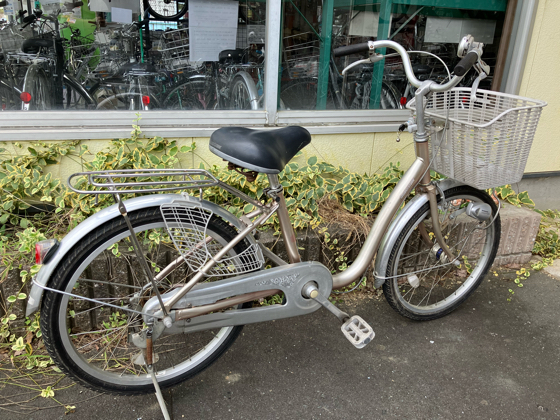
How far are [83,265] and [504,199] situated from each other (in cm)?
325

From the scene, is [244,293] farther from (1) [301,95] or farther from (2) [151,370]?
(1) [301,95]

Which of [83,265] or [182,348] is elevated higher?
[83,265]

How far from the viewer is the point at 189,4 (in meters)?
3.12

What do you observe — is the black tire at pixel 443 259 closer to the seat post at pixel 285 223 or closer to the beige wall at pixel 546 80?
the seat post at pixel 285 223

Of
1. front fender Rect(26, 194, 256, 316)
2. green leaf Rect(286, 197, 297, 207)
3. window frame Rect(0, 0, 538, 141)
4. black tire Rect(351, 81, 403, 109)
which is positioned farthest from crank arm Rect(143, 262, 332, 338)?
black tire Rect(351, 81, 403, 109)

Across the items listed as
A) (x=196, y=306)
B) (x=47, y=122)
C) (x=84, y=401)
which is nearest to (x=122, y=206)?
(x=196, y=306)

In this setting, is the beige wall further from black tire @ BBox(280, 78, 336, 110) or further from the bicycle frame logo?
the bicycle frame logo

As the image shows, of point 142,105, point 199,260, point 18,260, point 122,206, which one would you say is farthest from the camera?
point 142,105

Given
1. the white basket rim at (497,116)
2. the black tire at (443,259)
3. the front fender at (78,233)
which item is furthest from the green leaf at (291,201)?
the front fender at (78,233)

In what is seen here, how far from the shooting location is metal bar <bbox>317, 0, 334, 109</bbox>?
3.39 metres

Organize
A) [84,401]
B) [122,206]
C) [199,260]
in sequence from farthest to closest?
[84,401] < [199,260] < [122,206]

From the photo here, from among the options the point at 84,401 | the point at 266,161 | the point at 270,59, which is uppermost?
the point at 270,59

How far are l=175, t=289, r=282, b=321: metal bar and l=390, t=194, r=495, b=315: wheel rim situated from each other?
85 cm

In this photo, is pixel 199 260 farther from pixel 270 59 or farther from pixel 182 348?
pixel 270 59
